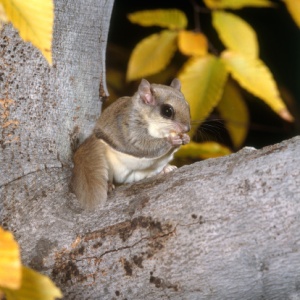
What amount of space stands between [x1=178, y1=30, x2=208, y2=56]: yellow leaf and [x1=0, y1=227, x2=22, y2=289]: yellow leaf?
5.07ft

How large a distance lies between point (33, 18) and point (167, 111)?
49.2 inches

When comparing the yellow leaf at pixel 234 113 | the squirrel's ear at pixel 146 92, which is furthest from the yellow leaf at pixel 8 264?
the yellow leaf at pixel 234 113

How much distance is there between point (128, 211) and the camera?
1.60 meters

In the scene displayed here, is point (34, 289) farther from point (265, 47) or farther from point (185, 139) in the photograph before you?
point (265, 47)

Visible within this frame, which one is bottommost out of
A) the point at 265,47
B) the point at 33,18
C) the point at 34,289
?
the point at 265,47

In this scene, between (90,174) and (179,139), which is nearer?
(90,174)

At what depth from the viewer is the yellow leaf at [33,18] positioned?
35.5 inches

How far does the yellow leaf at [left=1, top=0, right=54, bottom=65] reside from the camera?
0.90 m

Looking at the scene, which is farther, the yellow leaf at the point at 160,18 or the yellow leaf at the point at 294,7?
the yellow leaf at the point at 160,18

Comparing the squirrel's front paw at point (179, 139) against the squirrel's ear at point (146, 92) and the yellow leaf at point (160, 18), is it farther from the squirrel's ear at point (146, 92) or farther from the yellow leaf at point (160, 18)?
the yellow leaf at point (160, 18)

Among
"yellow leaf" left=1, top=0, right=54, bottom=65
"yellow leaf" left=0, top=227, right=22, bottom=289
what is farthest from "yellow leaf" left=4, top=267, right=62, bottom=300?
"yellow leaf" left=1, top=0, right=54, bottom=65

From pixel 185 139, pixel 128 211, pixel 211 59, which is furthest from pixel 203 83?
pixel 128 211

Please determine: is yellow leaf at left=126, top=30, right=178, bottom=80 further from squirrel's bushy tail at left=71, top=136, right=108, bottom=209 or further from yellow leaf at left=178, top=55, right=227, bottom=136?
squirrel's bushy tail at left=71, top=136, right=108, bottom=209

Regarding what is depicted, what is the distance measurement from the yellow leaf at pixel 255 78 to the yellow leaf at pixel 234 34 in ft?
0.37
